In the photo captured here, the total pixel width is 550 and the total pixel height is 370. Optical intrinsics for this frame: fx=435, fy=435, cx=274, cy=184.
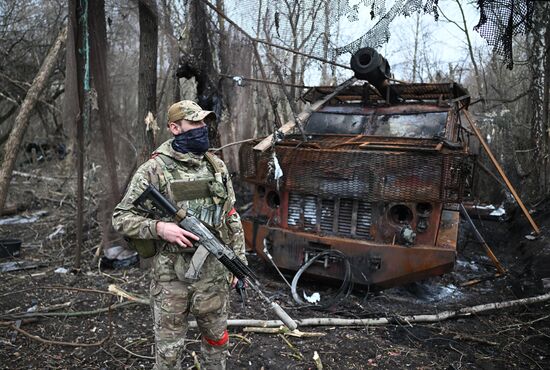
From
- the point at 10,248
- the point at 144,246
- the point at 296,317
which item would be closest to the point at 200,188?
the point at 144,246

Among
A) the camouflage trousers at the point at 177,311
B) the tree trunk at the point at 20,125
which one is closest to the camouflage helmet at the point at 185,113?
the camouflage trousers at the point at 177,311

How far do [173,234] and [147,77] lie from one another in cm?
365

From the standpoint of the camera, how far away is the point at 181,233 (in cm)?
242

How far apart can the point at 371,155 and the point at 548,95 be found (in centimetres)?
532

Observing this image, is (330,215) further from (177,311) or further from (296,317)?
(177,311)

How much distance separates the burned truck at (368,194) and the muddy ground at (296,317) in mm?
472

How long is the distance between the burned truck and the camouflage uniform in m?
1.99

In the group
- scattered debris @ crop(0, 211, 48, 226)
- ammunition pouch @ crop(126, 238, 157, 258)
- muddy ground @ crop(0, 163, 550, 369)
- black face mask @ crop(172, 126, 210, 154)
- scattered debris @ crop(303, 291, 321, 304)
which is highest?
black face mask @ crop(172, 126, 210, 154)

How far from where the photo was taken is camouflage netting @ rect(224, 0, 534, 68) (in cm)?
254

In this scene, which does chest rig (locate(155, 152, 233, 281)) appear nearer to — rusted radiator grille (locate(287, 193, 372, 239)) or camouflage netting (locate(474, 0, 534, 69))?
camouflage netting (locate(474, 0, 534, 69))

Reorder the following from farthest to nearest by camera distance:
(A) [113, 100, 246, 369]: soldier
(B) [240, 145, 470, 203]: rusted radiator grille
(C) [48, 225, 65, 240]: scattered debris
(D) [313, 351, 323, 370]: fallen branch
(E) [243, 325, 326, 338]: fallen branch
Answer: (C) [48, 225, 65, 240]: scattered debris → (B) [240, 145, 470, 203]: rusted radiator grille → (E) [243, 325, 326, 338]: fallen branch → (D) [313, 351, 323, 370]: fallen branch → (A) [113, 100, 246, 369]: soldier

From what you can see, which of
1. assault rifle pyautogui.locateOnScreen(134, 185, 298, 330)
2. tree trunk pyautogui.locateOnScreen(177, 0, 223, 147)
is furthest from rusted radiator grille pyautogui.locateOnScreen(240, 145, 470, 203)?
assault rifle pyautogui.locateOnScreen(134, 185, 298, 330)

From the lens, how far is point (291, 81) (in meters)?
7.35

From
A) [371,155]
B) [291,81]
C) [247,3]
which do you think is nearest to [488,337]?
→ [371,155]
